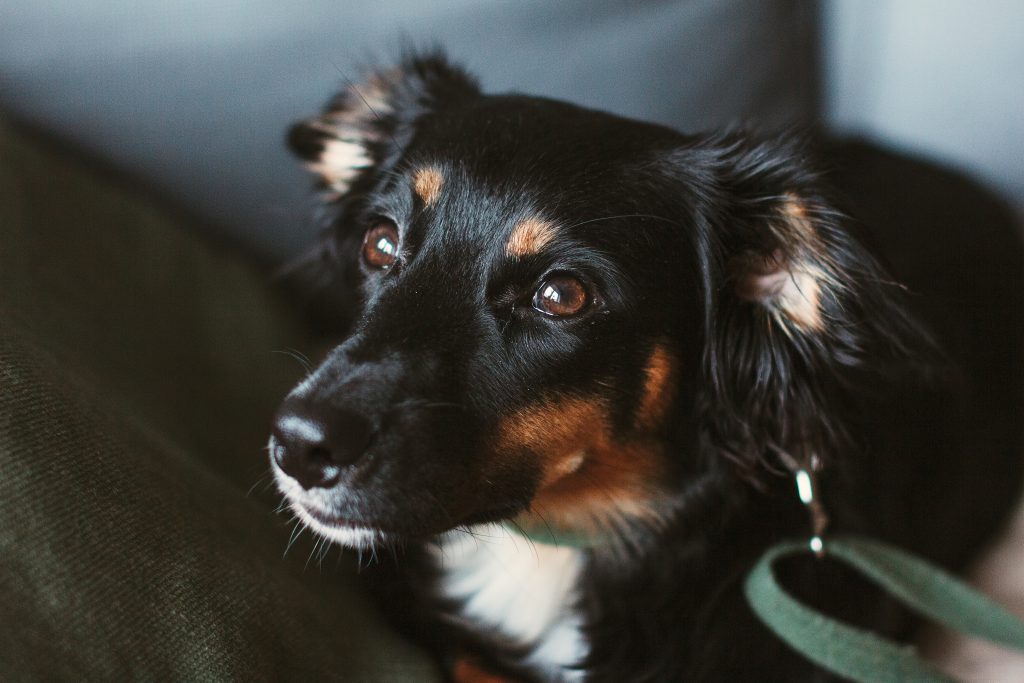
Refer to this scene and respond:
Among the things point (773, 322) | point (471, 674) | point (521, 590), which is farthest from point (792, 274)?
point (471, 674)

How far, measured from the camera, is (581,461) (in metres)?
1.34

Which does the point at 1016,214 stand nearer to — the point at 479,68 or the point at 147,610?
the point at 479,68

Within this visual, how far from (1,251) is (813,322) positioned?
1.21 meters

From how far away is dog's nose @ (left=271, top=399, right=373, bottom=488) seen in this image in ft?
3.48

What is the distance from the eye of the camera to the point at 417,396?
112 centimetres

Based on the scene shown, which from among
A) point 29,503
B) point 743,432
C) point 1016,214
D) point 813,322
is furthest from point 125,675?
point 1016,214

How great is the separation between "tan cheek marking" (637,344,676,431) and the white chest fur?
285 millimetres

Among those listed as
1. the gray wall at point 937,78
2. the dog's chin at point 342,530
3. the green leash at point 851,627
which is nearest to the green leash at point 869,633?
the green leash at point 851,627

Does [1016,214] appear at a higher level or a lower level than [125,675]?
higher

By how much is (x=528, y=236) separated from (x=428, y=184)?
183 millimetres

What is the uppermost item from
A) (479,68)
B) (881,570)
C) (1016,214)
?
(479,68)

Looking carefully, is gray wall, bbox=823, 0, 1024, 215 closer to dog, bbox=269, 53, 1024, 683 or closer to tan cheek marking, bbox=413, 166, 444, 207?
dog, bbox=269, 53, 1024, 683

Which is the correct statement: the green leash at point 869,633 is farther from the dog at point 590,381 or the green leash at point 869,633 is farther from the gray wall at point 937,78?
the gray wall at point 937,78

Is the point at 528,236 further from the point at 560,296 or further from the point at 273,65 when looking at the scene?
the point at 273,65
